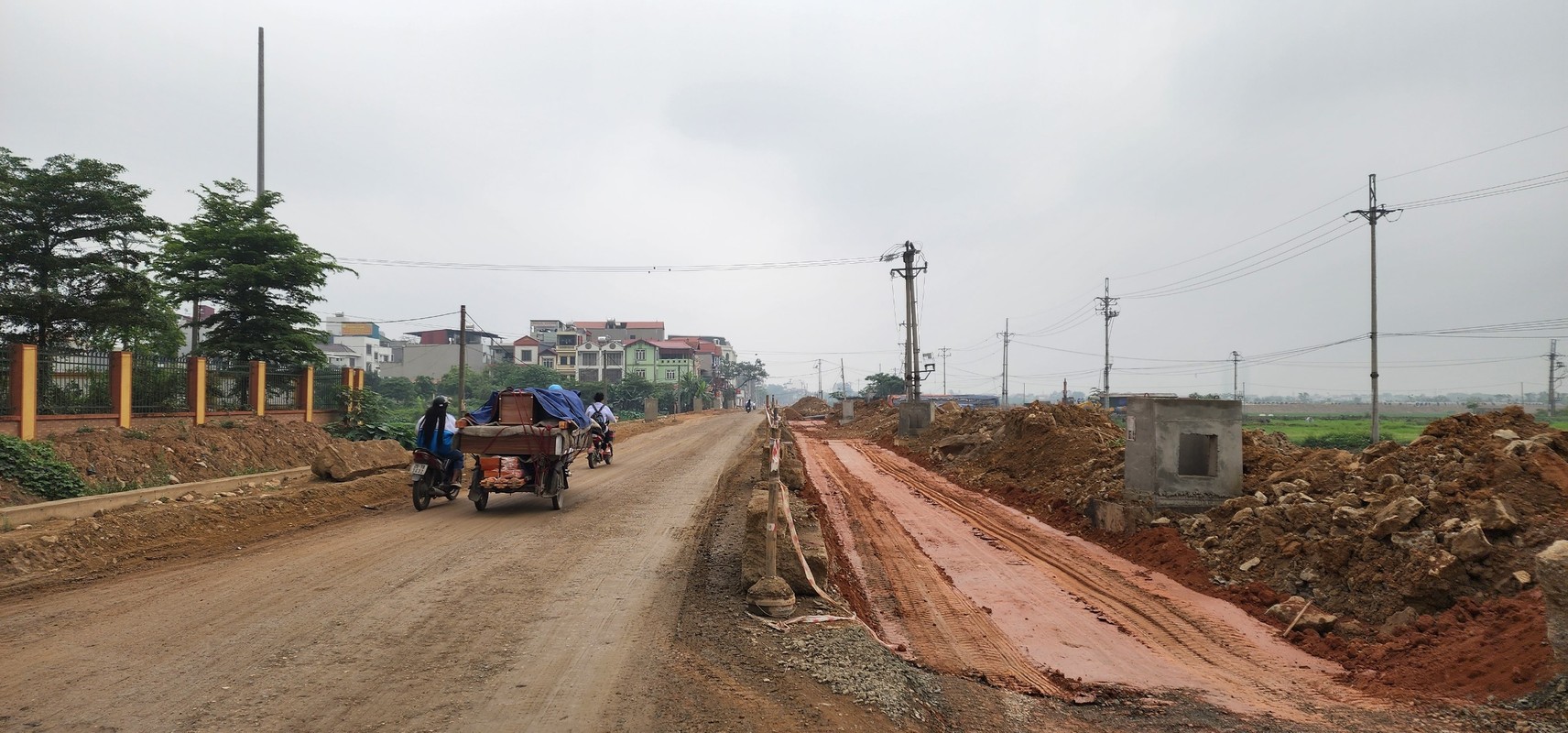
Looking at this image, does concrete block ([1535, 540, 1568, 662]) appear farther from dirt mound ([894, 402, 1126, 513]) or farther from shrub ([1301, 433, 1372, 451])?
shrub ([1301, 433, 1372, 451])

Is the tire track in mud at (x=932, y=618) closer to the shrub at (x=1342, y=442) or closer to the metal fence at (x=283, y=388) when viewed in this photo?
the metal fence at (x=283, y=388)

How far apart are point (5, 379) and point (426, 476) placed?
26.9 ft

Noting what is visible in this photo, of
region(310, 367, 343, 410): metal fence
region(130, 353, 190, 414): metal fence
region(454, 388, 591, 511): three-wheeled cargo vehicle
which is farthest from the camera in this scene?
region(310, 367, 343, 410): metal fence

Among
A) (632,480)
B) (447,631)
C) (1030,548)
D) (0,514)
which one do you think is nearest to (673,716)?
(447,631)

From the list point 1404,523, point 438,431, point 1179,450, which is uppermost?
point 438,431

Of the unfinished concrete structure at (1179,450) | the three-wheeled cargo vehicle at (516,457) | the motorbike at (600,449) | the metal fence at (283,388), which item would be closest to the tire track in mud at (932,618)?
the unfinished concrete structure at (1179,450)

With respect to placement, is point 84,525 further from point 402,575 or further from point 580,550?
point 580,550

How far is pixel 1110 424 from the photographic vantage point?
65.8 ft

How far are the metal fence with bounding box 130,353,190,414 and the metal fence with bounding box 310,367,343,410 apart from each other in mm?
4569

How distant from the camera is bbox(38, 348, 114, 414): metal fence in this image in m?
13.5

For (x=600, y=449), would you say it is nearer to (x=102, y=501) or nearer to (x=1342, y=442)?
(x=102, y=501)

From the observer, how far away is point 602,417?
18.0m

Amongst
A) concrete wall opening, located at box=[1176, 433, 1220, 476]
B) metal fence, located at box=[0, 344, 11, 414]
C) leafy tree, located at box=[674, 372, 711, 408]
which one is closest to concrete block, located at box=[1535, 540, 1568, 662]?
concrete wall opening, located at box=[1176, 433, 1220, 476]

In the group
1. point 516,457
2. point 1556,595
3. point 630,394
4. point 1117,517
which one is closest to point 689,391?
point 630,394
